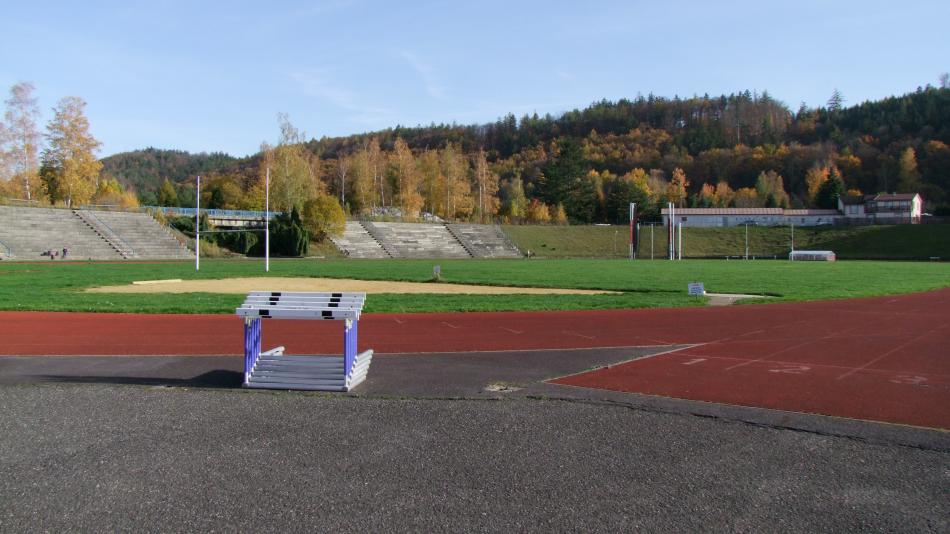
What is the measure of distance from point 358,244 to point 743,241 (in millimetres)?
57905

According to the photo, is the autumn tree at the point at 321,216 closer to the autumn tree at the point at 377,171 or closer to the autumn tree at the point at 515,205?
the autumn tree at the point at 377,171

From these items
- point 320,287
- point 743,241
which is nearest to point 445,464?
point 320,287

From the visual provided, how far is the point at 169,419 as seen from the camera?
682 centimetres

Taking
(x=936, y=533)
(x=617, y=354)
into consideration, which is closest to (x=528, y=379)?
(x=617, y=354)

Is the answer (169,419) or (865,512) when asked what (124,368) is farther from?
(865,512)

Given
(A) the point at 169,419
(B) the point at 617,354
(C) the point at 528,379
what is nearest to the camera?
(A) the point at 169,419

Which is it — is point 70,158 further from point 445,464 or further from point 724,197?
point 724,197

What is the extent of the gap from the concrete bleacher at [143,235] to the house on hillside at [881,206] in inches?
4145

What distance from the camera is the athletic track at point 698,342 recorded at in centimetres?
821

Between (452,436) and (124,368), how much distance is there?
616cm

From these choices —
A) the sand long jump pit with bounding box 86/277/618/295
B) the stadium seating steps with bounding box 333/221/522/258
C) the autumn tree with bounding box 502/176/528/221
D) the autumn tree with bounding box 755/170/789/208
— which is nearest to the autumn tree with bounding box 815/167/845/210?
the autumn tree with bounding box 755/170/789/208

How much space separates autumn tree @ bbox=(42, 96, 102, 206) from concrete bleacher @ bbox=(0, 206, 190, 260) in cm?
970

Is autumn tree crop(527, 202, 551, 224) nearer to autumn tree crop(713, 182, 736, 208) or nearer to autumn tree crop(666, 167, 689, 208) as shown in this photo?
autumn tree crop(666, 167, 689, 208)

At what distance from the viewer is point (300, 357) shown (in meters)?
9.09
